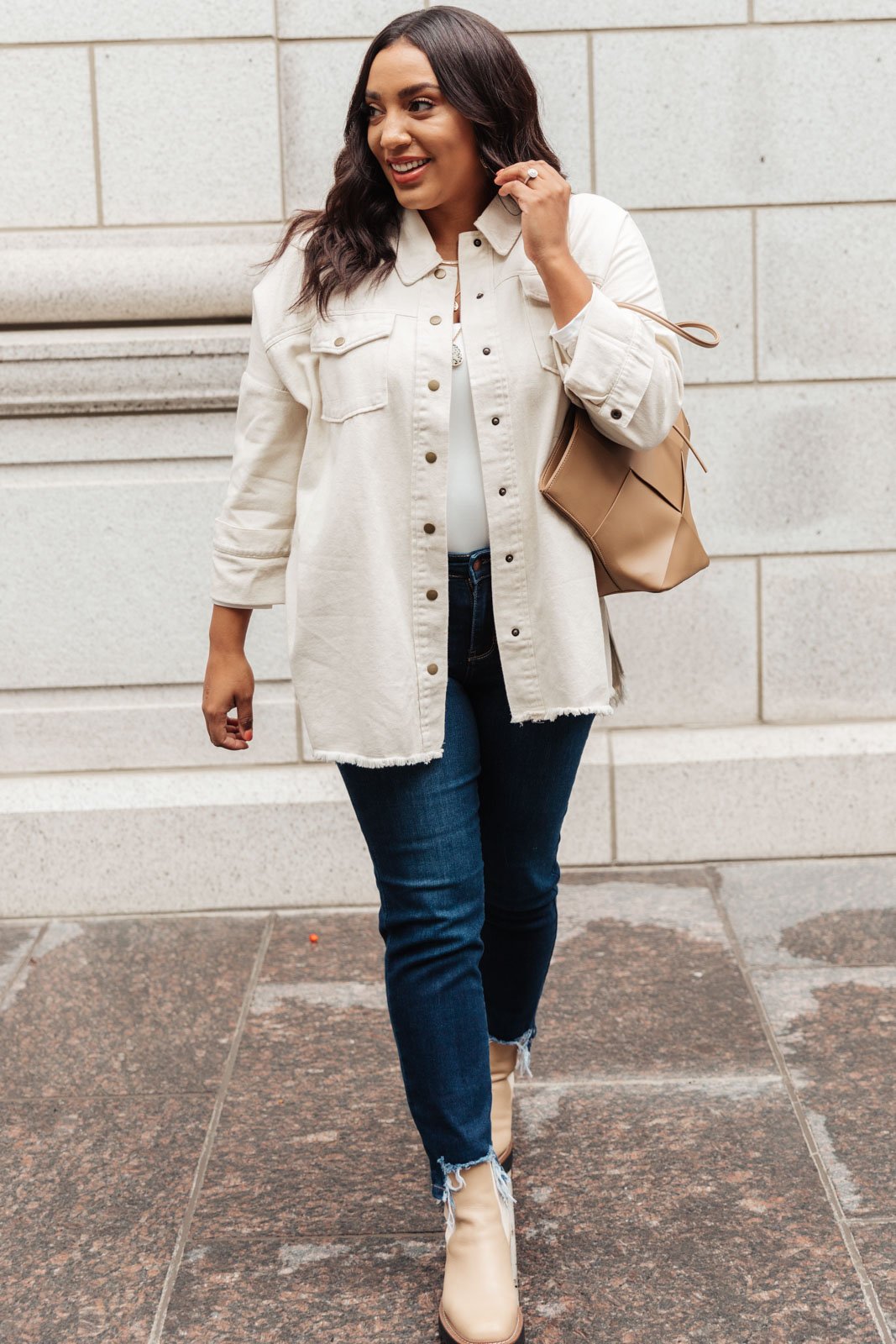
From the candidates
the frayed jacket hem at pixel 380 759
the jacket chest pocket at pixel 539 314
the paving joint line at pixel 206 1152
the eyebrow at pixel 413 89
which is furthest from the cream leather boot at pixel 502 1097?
the eyebrow at pixel 413 89

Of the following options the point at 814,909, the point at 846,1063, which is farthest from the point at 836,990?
the point at 814,909

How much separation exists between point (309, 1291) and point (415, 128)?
1.85 m

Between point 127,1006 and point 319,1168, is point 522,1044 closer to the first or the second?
point 319,1168

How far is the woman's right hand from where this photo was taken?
2.57 meters

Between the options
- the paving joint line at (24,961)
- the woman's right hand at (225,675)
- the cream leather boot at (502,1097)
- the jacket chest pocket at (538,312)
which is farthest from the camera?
the paving joint line at (24,961)

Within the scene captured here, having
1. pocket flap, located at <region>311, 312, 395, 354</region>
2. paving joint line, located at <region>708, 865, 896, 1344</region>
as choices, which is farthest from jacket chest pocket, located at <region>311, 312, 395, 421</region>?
paving joint line, located at <region>708, 865, 896, 1344</region>

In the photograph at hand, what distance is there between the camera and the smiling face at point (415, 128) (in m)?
2.27

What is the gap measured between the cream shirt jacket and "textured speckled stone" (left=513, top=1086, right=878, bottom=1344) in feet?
A: 3.02

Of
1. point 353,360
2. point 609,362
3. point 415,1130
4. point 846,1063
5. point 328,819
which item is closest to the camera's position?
point 609,362

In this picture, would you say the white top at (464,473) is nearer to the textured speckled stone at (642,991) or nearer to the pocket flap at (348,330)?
the pocket flap at (348,330)

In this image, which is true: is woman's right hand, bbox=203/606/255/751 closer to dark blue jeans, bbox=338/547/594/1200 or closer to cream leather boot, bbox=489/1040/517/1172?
dark blue jeans, bbox=338/547/594/1200

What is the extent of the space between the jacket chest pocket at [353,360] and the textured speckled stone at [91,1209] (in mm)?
1465

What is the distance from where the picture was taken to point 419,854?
233 cm

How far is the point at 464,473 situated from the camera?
2336mm
